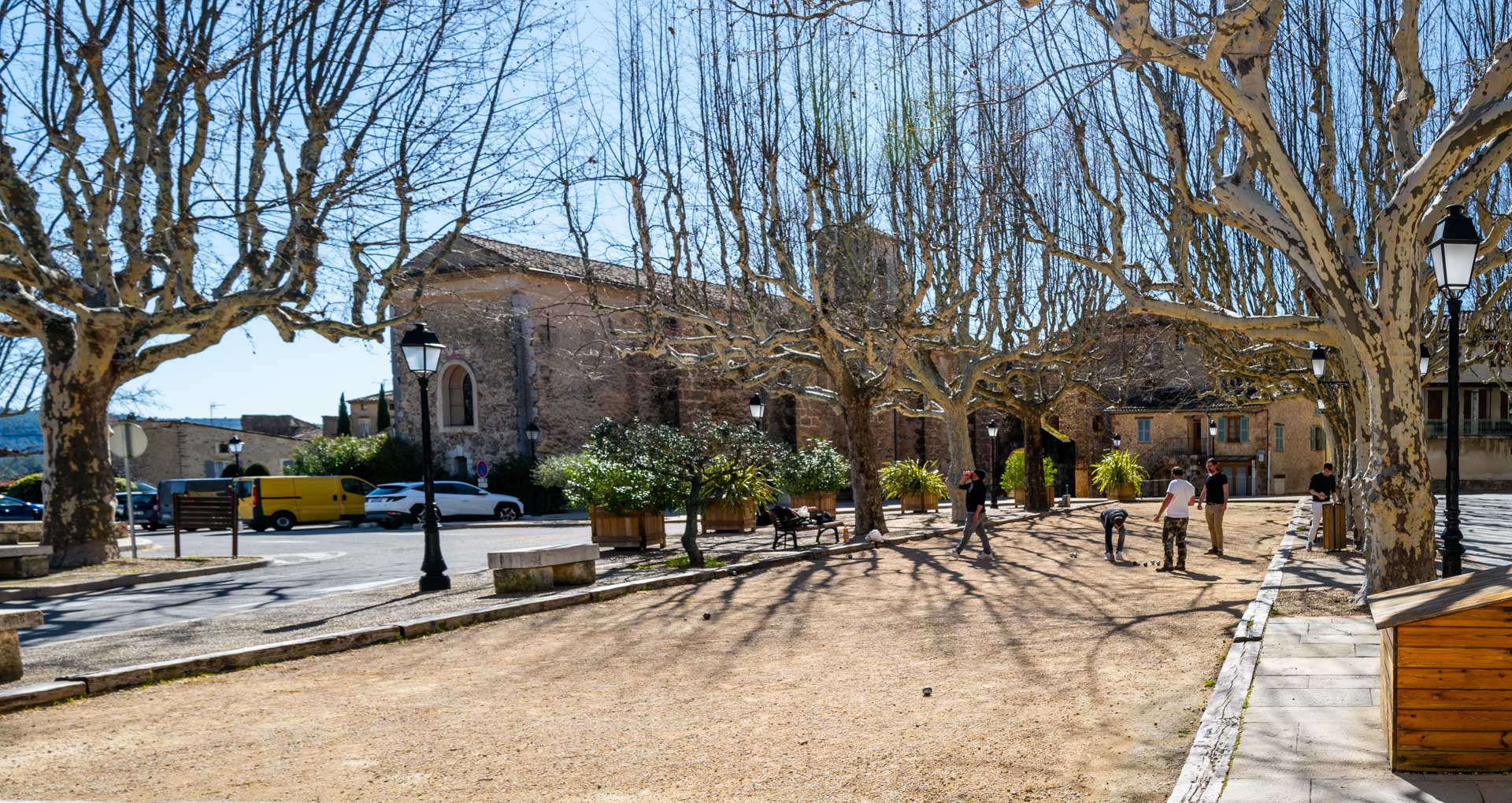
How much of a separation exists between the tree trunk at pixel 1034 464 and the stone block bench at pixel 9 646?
2450 cm

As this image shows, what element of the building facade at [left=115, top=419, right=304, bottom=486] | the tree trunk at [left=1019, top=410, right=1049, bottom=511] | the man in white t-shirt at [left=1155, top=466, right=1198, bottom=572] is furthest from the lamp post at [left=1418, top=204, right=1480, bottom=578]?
the building facade at [left=115, top=419, right=304, bottom=486]

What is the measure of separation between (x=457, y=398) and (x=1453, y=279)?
1259 inches

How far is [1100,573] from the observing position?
13.3 metres

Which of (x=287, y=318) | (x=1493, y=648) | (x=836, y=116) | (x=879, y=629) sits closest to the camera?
(x=1493, y=648)

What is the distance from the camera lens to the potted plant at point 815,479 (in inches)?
959

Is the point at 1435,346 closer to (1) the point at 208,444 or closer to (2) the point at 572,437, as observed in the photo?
(2) the point at 572,437

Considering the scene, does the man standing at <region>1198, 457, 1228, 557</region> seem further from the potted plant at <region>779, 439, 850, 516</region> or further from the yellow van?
the yellow van

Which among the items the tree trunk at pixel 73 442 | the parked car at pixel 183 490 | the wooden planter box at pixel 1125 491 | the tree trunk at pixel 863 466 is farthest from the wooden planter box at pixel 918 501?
the tree trunk at pixel 73 442

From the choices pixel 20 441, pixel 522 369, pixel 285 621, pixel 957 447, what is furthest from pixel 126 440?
pixel 20 441

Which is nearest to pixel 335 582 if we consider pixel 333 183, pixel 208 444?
pixel 333 183

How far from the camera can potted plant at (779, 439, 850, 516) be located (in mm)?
24359

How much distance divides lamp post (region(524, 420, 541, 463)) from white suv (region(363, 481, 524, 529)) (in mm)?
2200

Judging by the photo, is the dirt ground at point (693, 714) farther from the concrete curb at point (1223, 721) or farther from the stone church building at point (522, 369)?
the stone church building at point (522, 369)

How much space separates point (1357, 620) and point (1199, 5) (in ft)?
26.4
